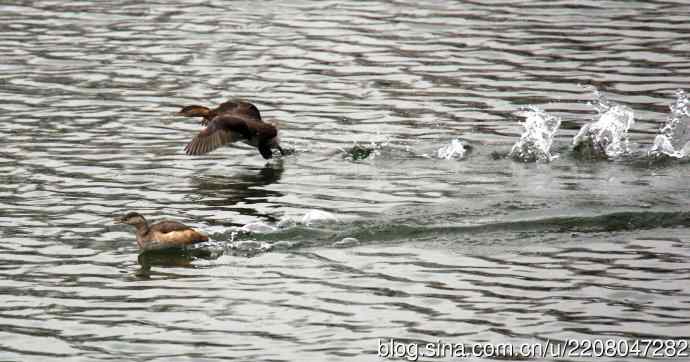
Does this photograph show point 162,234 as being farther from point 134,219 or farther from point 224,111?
point 224,111

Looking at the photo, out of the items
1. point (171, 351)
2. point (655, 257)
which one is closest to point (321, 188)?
point (655, 257)

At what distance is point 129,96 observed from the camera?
695 inches

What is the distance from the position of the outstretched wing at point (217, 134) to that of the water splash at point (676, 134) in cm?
439

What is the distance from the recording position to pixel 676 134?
15.2 m

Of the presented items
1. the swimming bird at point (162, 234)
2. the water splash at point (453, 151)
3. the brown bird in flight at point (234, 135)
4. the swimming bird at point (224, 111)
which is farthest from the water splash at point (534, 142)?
the swimming bird at point (162, 234)

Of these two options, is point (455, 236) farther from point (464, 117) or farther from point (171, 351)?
point (464, 117)

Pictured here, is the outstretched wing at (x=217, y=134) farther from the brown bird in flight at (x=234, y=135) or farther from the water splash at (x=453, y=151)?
the water splash at (x=453, y=151)

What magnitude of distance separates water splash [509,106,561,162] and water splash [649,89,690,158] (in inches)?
43.3

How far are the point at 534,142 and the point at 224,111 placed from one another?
3512 millimetres

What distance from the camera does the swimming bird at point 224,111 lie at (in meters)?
15.3

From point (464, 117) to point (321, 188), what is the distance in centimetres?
316

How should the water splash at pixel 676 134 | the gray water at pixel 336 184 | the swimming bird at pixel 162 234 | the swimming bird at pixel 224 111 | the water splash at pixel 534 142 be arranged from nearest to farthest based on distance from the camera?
the gray water at pixel 336 184, the swimming bird at pixel 162 234, the water splash at pixel 676 134, the water splash at pixel 534 142, the swimming bird at pixel 224 111


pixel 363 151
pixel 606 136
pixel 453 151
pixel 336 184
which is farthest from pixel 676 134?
pixel 336 184

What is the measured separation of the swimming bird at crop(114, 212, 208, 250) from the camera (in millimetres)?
11367
